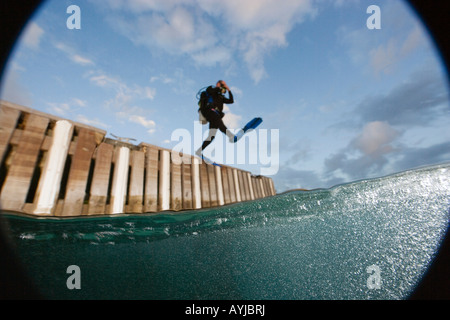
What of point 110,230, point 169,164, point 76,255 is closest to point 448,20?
point 169,164

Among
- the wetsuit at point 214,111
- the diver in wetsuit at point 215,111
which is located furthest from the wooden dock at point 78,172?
the wetsuit at point 214,111

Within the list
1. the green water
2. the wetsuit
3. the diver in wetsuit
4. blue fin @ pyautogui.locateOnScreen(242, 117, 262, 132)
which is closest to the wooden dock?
the green water

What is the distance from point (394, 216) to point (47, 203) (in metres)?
8.88

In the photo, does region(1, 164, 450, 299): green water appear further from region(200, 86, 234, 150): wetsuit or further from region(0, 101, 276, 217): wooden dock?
region(200, 86, 234, 150): wetsuit

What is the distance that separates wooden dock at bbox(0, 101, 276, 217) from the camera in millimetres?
3617

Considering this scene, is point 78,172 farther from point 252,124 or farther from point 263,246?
point 252,124

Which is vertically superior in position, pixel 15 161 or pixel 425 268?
pixel 15 161

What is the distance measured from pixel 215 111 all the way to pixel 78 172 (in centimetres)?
514

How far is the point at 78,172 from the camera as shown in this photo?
14.0ft

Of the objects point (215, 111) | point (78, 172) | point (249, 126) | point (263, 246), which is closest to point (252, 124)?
point (249, 126)

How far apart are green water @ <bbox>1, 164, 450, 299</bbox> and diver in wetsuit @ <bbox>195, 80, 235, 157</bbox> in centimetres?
309
